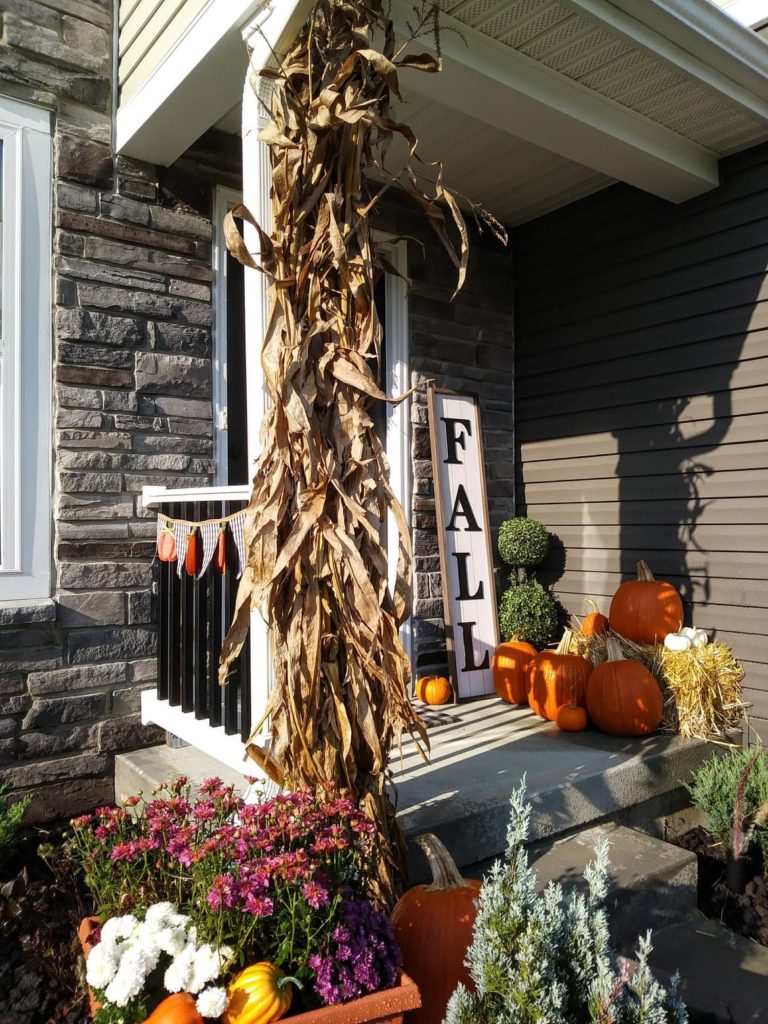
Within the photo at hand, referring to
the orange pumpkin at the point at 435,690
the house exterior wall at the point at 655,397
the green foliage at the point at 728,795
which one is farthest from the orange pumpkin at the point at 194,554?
the house exterior wall at the point at 655,397

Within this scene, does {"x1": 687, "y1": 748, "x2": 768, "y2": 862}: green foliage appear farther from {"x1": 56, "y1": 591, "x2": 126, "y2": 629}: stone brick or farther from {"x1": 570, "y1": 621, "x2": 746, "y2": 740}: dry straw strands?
{"x1": 56, "y1": 591, "x2": 126, "y2": 629}: stone brick

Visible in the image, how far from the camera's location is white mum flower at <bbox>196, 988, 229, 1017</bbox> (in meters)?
1.22

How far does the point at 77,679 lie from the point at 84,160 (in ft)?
6.64

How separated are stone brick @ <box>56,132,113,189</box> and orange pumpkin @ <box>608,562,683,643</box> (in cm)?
287

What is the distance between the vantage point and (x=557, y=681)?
3.28 m

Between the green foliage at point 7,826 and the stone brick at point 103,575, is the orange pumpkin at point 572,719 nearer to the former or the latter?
the stone brick at point 103,575

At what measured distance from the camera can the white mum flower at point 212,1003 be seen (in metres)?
1.22

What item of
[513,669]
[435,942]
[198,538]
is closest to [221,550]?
[198,538]

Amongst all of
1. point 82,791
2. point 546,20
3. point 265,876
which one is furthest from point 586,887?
point 546,20

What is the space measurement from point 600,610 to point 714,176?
211cm

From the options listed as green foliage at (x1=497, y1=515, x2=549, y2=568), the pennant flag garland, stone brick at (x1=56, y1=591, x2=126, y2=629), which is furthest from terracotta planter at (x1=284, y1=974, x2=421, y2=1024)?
green foliage at (x1=497, y1=515, x2=549, y2=568)

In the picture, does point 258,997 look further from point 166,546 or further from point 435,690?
point 435,690

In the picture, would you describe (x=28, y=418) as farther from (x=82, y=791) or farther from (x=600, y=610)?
(x=600, y=610)

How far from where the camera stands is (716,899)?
7.81 feet
